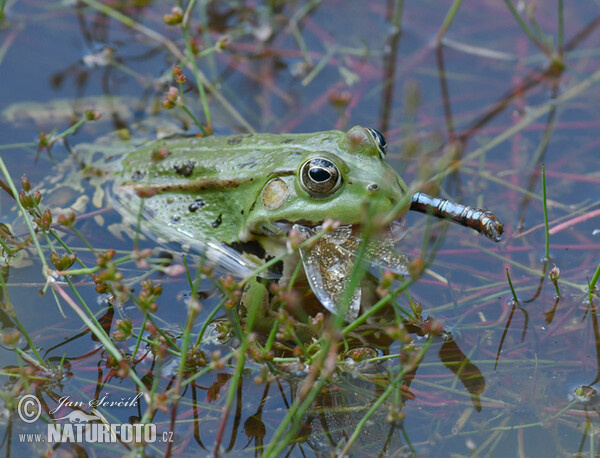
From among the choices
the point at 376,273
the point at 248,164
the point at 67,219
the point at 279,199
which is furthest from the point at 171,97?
the point at 376,273

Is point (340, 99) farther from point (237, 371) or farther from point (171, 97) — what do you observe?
point (237, 371)

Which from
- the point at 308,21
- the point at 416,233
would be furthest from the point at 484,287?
the point at 308,21

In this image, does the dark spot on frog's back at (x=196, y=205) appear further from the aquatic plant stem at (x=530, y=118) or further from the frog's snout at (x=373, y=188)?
the aquatic plant stem at (x=530, y=118)

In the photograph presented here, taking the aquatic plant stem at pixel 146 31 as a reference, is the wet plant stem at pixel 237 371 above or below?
below

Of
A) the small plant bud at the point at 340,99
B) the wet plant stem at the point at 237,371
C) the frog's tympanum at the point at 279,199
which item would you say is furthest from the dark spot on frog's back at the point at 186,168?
the wet plant stem at the point at 237,371

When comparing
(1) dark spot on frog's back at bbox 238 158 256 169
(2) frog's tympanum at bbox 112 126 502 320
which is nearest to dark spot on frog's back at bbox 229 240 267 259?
(2) frog's tympanum at bbox 112 126 502 320

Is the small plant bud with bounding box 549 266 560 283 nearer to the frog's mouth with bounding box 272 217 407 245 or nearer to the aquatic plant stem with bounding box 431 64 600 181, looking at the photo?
the frog's mouth with bounding box 272 217 407 245

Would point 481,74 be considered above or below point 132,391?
above

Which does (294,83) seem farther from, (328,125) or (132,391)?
(132,391)
